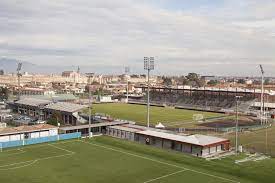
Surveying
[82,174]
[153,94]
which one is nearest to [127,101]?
[153,94]

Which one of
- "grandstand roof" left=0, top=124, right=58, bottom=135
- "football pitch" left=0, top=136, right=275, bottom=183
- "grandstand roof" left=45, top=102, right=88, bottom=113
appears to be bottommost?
"football pitch" left=0, top=136, right=275, bottom=183

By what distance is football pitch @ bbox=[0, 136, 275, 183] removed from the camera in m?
37.4

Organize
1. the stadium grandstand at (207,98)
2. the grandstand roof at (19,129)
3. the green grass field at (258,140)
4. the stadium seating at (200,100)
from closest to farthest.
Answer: the green grass field at (258,140) → the grandstand roof at (19,129) → the stadium grandstand at (207,98) → the stadium seating at (200,100)

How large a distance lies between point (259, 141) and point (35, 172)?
37277 millimetres

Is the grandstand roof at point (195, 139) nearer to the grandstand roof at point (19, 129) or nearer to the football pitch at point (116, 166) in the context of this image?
the football pitch at point (116, 166)

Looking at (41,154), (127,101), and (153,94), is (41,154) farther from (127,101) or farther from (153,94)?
(153,94)

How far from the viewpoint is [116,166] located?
42.1m

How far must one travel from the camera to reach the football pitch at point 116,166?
37406mm

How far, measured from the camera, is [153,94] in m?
146

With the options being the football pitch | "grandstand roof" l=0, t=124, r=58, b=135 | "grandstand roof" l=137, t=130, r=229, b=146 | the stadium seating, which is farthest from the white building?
the stadium seating

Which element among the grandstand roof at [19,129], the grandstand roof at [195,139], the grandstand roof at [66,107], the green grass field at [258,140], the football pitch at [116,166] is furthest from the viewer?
the grandstand roof at [66,107]

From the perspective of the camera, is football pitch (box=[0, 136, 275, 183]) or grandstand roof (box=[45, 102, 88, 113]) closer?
football pitch (box=[0, 136, 275, 183])

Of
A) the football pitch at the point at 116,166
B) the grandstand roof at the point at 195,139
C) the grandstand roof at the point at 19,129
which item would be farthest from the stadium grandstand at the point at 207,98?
the football pitch at the point at 116,166

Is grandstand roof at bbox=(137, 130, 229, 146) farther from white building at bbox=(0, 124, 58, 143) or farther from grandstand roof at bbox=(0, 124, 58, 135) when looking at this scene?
grandstand roof at bbox=(0, 124, 58, 135)
